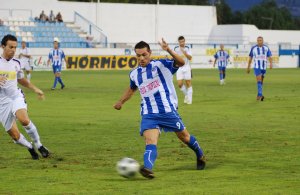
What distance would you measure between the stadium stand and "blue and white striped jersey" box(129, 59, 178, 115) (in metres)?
55.6

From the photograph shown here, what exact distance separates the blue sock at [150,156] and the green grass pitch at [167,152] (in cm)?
28

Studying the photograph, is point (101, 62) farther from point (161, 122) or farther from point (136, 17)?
point (161, 122)

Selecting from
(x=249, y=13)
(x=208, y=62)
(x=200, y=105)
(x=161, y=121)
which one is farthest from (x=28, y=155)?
(x=249, y=13)

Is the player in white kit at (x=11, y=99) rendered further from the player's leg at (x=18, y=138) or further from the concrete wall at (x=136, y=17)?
the concrete wall at (x=136, y=17)

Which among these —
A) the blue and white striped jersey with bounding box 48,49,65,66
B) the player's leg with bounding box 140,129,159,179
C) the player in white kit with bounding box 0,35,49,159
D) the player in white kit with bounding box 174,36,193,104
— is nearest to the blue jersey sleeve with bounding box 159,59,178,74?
the player's leg with bounding box 140,129,159,179

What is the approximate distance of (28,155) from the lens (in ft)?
48.2

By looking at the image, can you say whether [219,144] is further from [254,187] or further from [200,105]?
[200,105]

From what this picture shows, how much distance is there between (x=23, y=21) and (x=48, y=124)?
2075 inches

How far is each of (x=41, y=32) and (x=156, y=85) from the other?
60682 millimetres

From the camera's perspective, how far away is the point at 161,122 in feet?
40.3

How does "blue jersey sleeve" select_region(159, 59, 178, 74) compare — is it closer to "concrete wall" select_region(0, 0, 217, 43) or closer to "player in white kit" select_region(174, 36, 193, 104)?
"player in white kit" select_region(174, 36, 193, 104)

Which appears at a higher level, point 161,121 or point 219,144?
point 161,121

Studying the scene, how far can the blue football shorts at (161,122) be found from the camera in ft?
40.1

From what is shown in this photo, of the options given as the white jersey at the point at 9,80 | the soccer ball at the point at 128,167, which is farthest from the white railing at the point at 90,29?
the soccer ball at the point at 128,167
